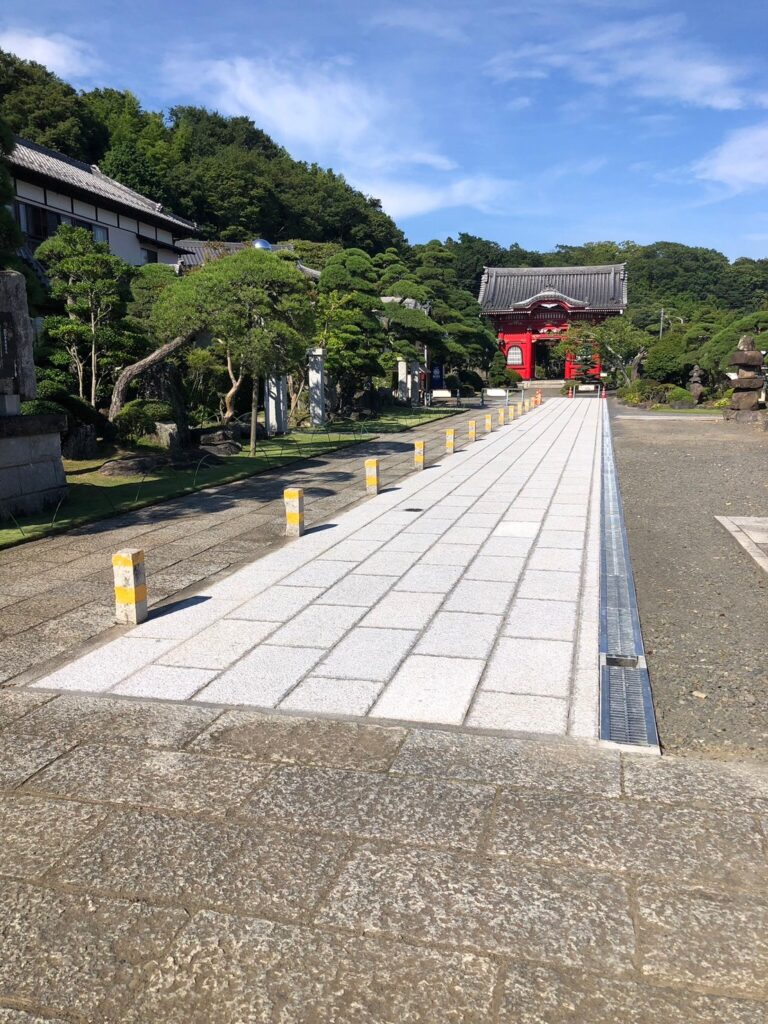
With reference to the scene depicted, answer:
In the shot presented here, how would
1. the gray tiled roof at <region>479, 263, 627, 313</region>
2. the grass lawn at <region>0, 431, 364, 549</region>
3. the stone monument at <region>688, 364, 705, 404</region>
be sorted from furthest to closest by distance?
the gray tiled roof at <region>479, 263, 627, 313</region> → the stone monument at <region>688, 364, 705, 404</region> → the grass lawn at <region>0, 431, 364, 549</region>

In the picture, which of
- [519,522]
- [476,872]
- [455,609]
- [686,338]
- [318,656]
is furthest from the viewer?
[686,338]

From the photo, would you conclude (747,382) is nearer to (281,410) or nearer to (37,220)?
(281,410)

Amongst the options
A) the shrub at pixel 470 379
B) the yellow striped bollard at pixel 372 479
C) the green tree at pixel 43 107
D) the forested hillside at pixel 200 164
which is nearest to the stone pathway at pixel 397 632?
the yellow striped bollard at pixel 372 479

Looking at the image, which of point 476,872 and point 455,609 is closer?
point 476,872

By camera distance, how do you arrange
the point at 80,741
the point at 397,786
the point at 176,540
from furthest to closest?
1. the point at 176,540
2. the point at 80,741
3. the point at 397,786

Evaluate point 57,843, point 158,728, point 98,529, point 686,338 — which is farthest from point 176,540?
point 686,338

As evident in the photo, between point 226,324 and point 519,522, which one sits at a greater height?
point 226,324

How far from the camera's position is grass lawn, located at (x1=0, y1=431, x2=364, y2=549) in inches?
402

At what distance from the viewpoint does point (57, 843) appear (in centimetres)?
341

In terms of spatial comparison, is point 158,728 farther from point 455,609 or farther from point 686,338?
point 686,338

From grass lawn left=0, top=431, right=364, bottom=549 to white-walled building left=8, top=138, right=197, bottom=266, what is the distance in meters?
7.95

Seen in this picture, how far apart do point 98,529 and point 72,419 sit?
22.3ft

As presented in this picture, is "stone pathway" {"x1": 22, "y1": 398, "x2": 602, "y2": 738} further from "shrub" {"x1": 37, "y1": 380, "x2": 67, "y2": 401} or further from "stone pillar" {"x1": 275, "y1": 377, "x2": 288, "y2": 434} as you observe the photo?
"stone pillar" {"x1": 275, "y1": 377, "x2": 288, "y2": 434}

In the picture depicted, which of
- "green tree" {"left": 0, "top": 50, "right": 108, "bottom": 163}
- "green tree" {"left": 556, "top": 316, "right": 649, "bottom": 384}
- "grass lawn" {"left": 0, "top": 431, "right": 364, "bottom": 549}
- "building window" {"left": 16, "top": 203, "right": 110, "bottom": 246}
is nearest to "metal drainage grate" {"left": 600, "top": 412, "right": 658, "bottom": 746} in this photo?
"grass lawn" {"left": 0, "top": 431, "right": 364, "bottom": 549}
